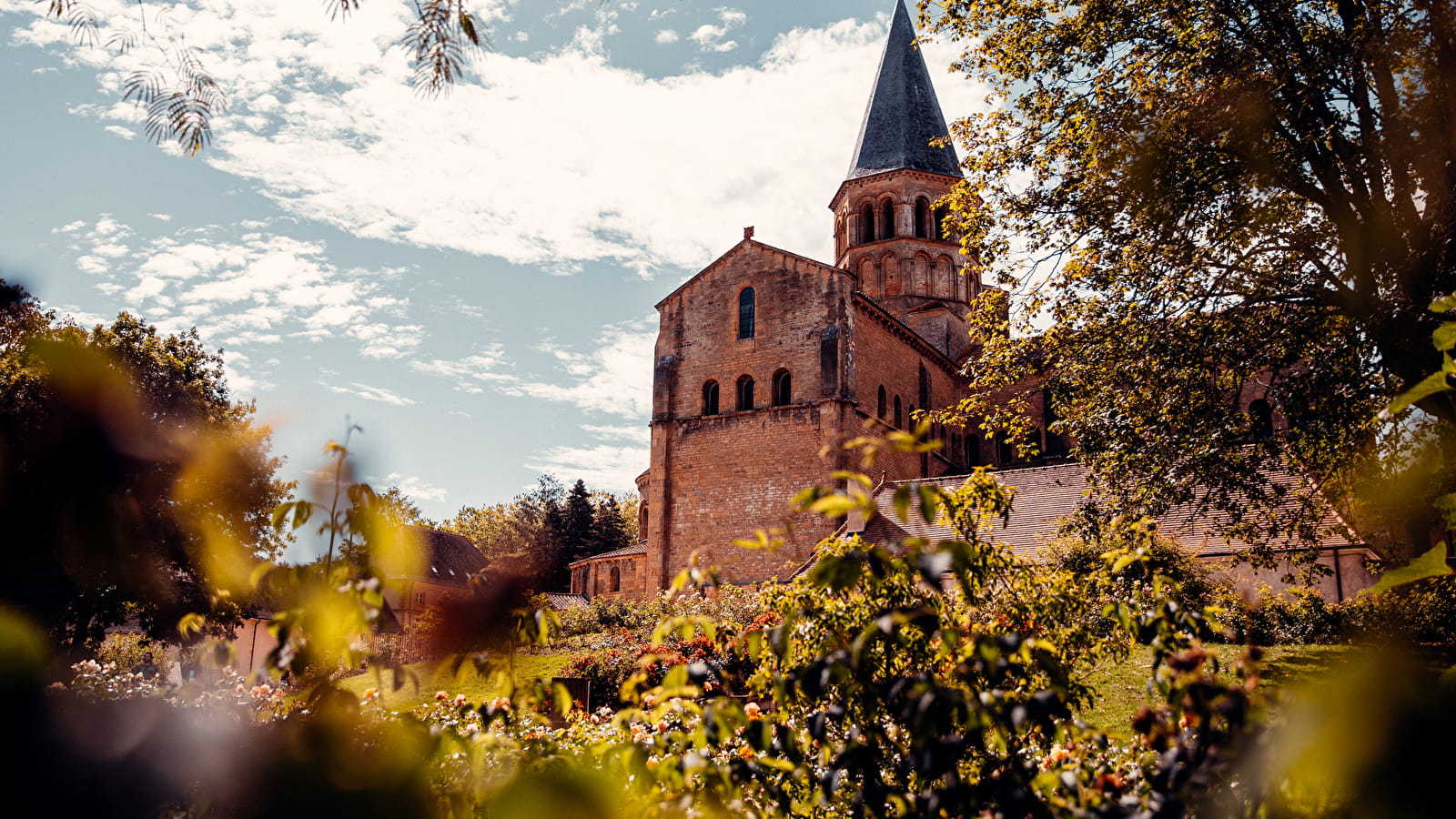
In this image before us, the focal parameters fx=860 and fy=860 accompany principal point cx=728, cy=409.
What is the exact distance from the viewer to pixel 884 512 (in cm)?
2323

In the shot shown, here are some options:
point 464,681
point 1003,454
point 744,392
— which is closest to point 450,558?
point 744,392

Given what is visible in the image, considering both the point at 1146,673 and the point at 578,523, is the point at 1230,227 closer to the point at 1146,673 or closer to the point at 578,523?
the point at 1146,673

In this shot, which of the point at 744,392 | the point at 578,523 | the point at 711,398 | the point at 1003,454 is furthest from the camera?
the point at 578,523

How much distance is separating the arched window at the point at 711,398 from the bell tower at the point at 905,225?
11.1m

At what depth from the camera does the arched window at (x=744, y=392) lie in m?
→ 31.8

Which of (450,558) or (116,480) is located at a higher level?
(116,480)

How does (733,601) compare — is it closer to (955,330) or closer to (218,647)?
(218,647)

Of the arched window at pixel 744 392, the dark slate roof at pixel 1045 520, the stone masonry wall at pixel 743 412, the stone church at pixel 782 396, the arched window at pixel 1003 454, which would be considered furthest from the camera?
the arched window at pixel 1003 454

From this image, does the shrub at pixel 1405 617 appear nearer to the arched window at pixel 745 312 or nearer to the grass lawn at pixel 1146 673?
the grass lawn at pixel 1146 673

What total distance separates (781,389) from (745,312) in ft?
11.0

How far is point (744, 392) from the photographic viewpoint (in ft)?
105

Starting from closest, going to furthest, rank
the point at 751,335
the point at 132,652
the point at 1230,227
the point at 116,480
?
the point at 1230,227
the point at 116,480
the point at 132,652
the point at 751,335

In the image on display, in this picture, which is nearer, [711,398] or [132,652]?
[132,652]

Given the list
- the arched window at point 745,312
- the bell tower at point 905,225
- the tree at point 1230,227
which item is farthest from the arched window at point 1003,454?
the tree at point 1230,227
